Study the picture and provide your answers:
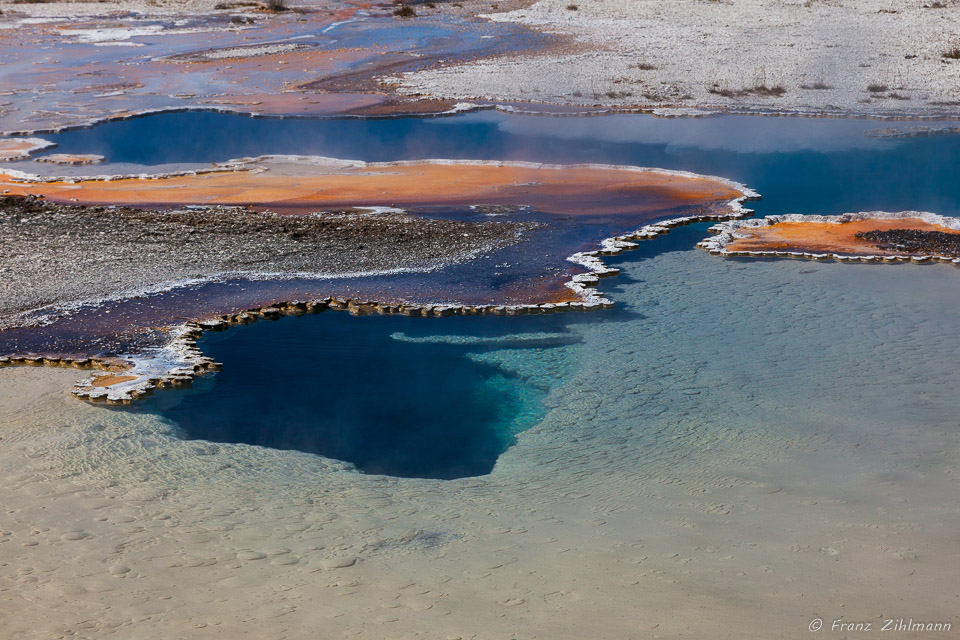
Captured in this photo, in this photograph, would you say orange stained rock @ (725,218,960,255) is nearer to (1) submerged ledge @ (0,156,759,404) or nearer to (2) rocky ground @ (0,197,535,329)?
(1) submerged ledge @ (0,156,759,404)

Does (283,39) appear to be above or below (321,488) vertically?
above

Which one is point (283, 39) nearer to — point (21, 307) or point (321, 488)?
point (21, 307)

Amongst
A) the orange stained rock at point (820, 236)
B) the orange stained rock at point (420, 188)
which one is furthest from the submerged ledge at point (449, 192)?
the orange stained rock at point (820, 236)

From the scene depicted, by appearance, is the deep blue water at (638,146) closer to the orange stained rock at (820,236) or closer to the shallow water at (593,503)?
the orange stained rock at (820,236)

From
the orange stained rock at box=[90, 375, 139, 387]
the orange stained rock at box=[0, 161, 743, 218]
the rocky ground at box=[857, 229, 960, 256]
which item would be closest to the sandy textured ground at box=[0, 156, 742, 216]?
the orange stained rock at box=[0, 161, 743, 218]

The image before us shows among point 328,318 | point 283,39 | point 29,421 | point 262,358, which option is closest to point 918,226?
point 328,318

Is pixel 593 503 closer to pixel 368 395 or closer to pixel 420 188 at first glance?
pixel 368 395

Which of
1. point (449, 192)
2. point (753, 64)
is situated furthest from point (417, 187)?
point (753, 64)
